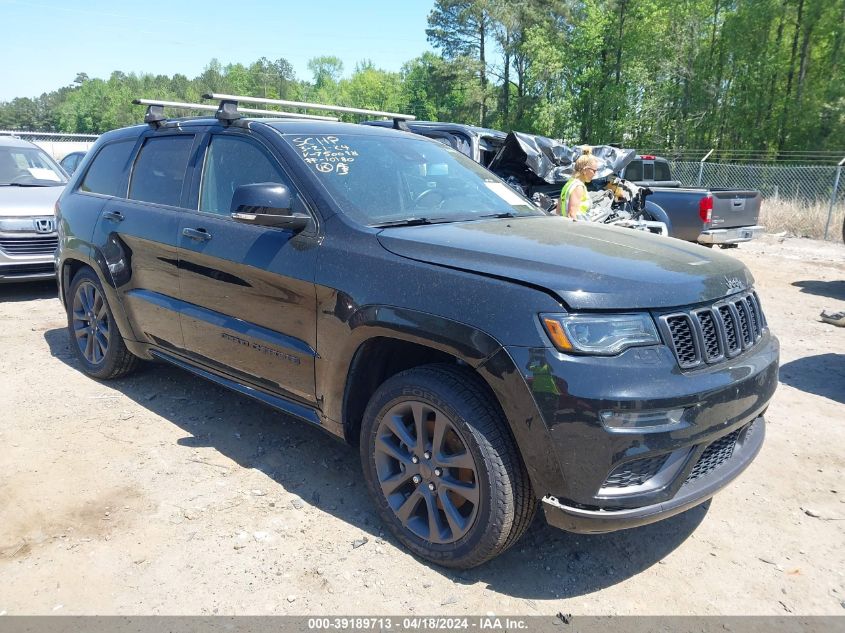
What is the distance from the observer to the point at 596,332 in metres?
2.29

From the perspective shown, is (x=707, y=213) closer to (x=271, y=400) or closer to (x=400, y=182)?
(x=400, y=182)

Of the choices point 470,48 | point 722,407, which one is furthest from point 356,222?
point 470,48

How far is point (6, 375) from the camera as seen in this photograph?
5074 millimetres

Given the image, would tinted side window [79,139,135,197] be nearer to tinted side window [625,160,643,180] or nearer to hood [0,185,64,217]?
hood [0,185,64,217]

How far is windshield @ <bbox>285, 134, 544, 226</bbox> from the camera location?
320cm

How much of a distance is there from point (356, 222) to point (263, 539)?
1575 mm

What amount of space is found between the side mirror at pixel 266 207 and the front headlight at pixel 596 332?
1.40 metres

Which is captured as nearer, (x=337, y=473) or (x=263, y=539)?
(x=263, y=539)

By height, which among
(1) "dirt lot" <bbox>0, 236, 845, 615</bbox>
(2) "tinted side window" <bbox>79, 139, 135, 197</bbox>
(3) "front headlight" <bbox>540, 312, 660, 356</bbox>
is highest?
(2) "tinted side window" <bbox>79, 139, 135, 197</bbox>

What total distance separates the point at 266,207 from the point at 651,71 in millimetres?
38652

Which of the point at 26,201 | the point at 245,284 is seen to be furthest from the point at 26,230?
the point at 245,284

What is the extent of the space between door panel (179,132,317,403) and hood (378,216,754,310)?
58 centimetres

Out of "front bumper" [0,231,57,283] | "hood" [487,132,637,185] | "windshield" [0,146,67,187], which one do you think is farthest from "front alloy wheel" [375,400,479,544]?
"windshield" [0,146,67,187]
